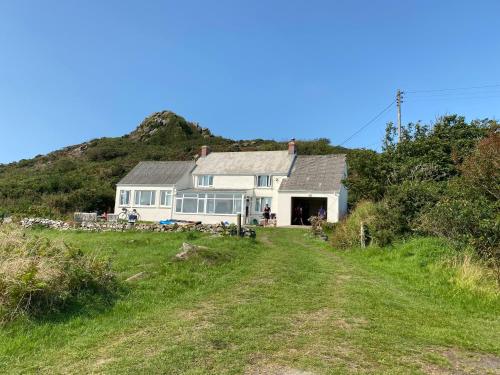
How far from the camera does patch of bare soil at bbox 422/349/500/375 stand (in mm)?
4586

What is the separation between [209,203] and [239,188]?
125 inches

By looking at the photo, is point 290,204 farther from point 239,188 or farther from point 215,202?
point 215,202

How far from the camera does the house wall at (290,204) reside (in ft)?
101

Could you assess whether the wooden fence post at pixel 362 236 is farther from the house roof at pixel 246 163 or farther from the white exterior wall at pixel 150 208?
the white exterior wall at pixel 150 208

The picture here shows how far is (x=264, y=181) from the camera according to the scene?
116ft

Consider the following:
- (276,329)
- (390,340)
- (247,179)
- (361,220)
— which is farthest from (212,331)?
(247,179)

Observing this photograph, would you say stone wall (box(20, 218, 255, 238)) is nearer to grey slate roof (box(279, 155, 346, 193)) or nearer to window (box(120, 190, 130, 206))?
grey slate roof (box(279, 155, 346, 193))

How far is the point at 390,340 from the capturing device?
5.55 metres

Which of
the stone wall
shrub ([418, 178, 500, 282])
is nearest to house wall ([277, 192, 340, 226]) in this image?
the stone wall

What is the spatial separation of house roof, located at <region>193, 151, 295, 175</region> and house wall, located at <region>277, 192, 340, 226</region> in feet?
9.28

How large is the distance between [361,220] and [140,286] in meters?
11.0

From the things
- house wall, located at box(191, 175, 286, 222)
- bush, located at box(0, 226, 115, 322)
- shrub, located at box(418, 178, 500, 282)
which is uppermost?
house wall, located at box(191, 175, 286, 222)

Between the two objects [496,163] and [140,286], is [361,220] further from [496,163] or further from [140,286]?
[140,286]

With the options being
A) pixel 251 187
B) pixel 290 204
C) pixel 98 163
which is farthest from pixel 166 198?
pixel 98 163
